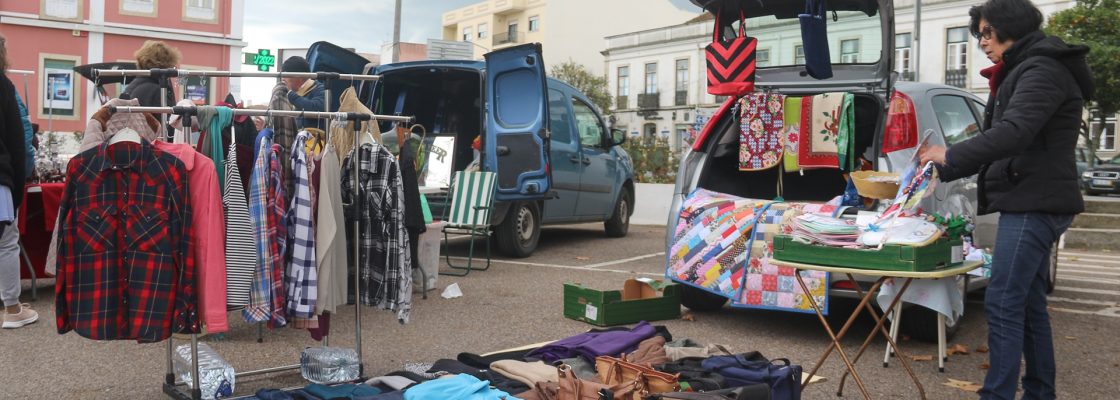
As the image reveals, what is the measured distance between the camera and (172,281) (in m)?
3.99

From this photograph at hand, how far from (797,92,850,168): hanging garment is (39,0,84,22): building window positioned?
27608 millimetres

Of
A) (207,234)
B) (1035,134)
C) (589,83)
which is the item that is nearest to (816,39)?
(1035,134)

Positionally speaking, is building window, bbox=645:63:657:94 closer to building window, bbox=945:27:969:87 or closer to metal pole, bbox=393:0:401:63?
building window, bbox=945:27:969:87

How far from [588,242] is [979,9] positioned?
8.66 m

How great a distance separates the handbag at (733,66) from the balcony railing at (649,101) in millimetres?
39394

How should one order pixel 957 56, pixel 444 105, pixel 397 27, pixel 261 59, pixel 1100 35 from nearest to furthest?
pixel 444 105 < pixel 261 59 < pixel 397 27 < pixel 1100 35 < pixel 957 56

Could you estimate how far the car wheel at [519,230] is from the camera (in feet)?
33.6

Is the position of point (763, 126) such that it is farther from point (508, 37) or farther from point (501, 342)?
point (508, 37)

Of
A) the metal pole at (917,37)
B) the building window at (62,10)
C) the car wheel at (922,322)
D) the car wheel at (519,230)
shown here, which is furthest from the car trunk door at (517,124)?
the building window at (62,10)

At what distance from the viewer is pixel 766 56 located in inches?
303

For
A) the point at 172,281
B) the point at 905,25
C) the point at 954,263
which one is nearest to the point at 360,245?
the point at 172,281

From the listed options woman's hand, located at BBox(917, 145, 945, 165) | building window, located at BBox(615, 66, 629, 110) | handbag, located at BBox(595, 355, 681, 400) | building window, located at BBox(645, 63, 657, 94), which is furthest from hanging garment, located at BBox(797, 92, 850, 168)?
building window, located at BBox(615, 66, 629, 110)

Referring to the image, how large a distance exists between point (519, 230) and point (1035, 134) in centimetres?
701

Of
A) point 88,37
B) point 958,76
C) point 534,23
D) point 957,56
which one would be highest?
point 534,23
